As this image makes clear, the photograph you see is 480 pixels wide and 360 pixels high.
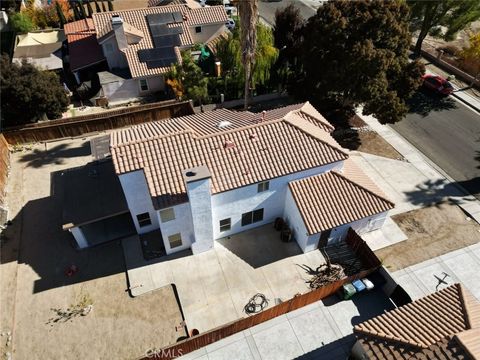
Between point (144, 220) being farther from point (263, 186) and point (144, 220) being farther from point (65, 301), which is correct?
point (263, 186)

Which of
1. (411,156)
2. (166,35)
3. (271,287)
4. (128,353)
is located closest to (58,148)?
(166,35)

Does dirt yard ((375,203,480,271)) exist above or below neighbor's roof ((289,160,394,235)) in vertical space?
below

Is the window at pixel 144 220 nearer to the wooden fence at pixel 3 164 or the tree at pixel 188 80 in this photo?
the wooden fence at pixel 3 164

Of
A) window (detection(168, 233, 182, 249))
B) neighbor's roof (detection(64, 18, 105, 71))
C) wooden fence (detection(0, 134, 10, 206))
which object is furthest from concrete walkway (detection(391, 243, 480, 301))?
neighbor's roof (detection(64, 18, 105, 71))

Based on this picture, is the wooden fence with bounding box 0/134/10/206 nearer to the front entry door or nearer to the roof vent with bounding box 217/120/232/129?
the roof vent with bounding box 217/120/232/129

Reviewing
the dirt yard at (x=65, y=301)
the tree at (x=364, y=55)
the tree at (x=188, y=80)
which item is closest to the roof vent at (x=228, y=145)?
the dirt yard at (x=65, y=301)

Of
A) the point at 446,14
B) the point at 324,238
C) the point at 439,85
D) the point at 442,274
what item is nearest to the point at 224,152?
the point at 324,238

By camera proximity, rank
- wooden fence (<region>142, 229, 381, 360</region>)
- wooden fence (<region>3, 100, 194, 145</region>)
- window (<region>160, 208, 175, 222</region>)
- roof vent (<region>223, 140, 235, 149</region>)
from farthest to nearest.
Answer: wooden fence (<region>3, 100, 194, 145</region>)
roof vent (<region>223, 140, 235, 149</region>)
window (<region>160, 208, 175, 222</region>)
wooden fence (<region>142, 229, 381, 360</region>)
